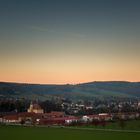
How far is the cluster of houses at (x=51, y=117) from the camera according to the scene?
31875 mm

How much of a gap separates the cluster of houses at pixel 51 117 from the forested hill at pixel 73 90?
2.76 m

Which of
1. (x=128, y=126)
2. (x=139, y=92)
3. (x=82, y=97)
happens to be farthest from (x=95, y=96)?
(x=128, y=126)

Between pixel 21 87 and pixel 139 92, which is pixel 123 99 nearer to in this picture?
pixel 139 92

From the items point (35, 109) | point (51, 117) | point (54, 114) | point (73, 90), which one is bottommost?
point (51, 117)

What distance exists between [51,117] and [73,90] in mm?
9000

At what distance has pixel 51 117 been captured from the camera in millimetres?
34250

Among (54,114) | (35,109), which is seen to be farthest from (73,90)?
(54,114)

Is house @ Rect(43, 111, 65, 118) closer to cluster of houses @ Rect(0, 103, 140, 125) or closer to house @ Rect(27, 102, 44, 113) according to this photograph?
cluster of houses @ Rect(0, 103, 140, 125)

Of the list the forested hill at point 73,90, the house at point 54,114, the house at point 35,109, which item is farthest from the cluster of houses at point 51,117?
the forested hill at point 73,90

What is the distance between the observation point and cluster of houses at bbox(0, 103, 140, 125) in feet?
105

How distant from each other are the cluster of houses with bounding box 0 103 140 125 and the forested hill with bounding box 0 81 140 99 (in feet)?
9.06

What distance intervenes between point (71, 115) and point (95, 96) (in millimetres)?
9978

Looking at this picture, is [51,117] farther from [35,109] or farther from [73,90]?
[73,90]

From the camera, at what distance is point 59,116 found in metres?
34.3
